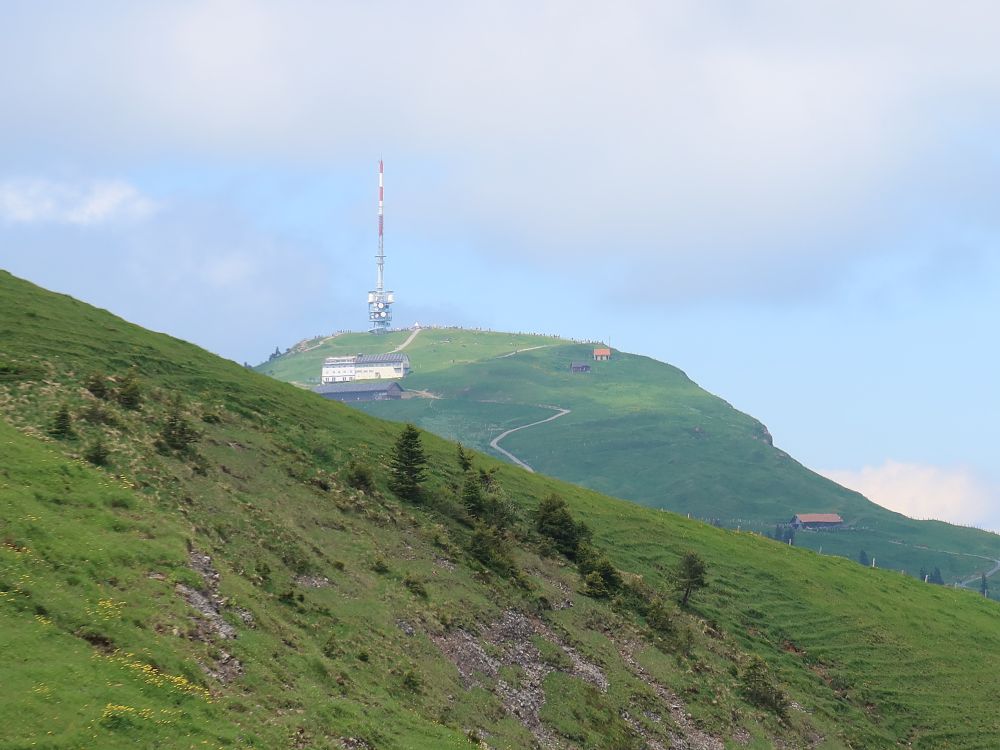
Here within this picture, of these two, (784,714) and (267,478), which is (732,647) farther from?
(267,478)

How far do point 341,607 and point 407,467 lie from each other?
86.5 feet

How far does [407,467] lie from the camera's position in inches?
3248

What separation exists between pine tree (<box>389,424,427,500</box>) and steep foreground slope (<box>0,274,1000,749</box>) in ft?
6.10

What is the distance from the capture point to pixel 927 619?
107062mm

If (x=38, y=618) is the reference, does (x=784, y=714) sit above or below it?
below

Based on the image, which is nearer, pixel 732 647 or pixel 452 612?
pixel 452 612

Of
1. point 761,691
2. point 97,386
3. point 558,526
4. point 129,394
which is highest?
point 97,386

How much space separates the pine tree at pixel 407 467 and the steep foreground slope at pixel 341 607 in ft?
6.10

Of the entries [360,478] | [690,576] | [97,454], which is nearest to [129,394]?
[97,454]

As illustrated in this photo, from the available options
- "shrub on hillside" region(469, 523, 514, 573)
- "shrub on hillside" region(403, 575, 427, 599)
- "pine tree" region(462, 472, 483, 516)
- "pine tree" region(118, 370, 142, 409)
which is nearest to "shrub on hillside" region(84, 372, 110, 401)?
"pine tree" region(118, 370, 142, 409)

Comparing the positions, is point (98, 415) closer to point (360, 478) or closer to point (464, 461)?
point (360, 478)

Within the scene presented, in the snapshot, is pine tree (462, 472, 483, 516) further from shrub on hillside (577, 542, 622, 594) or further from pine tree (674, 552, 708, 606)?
pine tree (674, 552, 708, 606)

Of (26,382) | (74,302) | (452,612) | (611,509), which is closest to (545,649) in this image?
(452,612)

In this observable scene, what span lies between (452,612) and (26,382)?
3013 cm
